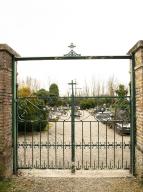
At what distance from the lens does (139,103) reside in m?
6.65

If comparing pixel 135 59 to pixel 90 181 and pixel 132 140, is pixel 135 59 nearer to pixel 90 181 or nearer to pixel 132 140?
pixel 132 140

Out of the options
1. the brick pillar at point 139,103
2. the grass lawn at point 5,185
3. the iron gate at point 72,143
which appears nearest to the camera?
the grass lawn at point 5,185

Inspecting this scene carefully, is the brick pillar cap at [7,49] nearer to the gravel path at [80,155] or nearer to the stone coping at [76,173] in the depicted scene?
the gravel path at [80,155]

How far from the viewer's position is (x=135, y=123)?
7.06m

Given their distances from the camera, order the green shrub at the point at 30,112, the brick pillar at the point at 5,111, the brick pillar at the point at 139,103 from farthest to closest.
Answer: the green shrub at the point at 30,112
the brick pillar at the point at 5,111
the brick pillar at the point at 139,103

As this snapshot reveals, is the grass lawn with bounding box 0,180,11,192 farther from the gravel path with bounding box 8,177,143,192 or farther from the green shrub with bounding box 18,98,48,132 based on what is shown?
the green shrub with bounding box 18,98,48,132

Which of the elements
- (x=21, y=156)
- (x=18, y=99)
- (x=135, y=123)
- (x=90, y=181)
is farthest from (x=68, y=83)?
(x=21, y=156)

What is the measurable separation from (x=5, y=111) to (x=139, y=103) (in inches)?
112

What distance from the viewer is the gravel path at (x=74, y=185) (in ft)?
20.5

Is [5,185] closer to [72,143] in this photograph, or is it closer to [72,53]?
[72,143]

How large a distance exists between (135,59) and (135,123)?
144 cm

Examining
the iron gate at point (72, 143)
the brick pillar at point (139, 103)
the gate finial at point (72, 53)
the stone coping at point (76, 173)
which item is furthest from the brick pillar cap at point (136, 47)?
the stone coping at point (76, 173)

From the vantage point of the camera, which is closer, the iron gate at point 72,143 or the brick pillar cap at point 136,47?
the brick pillar cap at point 136,47

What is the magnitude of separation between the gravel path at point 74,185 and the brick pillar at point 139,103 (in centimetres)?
39
